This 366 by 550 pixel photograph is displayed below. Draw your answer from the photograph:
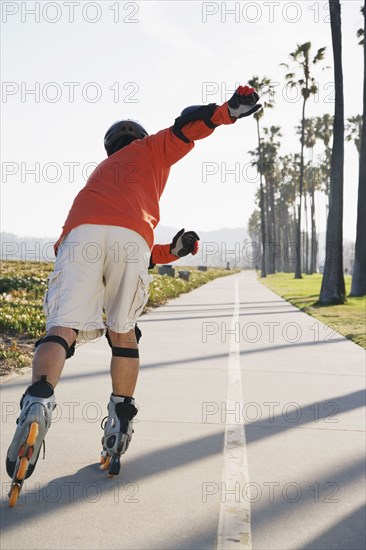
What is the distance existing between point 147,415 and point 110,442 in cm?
206

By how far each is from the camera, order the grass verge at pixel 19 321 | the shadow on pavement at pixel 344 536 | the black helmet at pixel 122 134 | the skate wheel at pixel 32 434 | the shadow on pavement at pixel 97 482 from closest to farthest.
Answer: the skate wheel at pixel 32 434 < the shadow on pavement at pixel 344 536 < the shadow on pavement at pixel 97 482 < the black helmet at pixel 122 134 < the grass verge at pixel 19 321

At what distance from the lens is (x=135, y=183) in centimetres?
342

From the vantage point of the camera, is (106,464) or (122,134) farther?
(106,464)

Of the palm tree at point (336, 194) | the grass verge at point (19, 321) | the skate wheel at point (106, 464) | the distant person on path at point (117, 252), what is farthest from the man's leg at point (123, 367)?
the palm tree at point (336, 194)

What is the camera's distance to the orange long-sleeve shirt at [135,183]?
3.28m

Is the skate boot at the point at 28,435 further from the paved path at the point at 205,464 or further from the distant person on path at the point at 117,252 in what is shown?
the paved path at the point at 205,464

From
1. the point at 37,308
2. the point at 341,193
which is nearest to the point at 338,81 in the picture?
the point at 341,193

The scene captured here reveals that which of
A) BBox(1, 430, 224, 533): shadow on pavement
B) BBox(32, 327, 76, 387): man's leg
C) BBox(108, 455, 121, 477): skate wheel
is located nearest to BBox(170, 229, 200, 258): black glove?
BBox(32, 327, 76, 387): man's leg

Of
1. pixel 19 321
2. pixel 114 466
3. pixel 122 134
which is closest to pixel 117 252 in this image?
pixel 122 134

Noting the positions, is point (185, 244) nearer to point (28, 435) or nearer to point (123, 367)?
point (123, 367)

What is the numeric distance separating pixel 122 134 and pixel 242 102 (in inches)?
32.7

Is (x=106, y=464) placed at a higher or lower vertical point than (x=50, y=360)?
lower

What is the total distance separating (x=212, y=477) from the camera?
403 centimetres

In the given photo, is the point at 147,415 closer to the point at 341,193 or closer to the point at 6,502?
the point at 6,502
